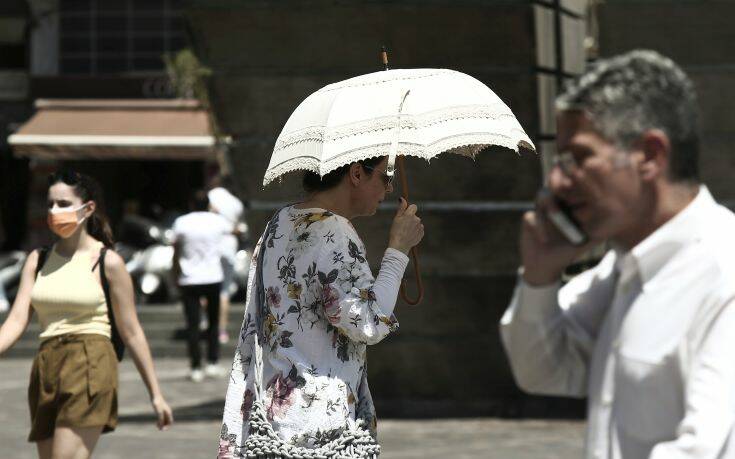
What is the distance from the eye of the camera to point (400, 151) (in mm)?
4891

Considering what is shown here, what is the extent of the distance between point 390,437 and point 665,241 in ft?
24.5

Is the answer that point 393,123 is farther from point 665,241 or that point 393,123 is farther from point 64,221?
point 665,241

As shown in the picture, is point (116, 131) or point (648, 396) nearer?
point (648, 396)

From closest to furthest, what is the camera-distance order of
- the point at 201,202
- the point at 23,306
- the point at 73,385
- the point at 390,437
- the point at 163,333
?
the point at 73,385, the point at 23,306, the point at 390,437, the point at 201,202, the point at 163,333

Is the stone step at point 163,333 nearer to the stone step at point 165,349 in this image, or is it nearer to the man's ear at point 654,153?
the stone step at point 165,349

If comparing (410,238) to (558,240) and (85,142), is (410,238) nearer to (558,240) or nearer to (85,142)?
(558,240)

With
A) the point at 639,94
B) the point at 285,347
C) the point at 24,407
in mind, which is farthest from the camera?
the point at 24,407

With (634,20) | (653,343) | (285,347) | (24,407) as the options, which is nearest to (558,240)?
(653,343)

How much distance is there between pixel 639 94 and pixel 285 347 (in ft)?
6.96

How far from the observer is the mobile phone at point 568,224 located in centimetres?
254

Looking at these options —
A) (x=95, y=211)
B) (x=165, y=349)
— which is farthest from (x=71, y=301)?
(x=165, y=349)

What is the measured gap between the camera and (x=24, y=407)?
12172 millimetres

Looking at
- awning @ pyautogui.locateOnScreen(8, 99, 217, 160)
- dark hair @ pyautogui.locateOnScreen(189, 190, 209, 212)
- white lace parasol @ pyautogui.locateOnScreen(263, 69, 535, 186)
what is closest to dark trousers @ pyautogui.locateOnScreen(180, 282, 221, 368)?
dark hair @ pyautogui.locateOnScreen(189, 190, 209, 212)

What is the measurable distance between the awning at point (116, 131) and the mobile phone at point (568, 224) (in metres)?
22.8
